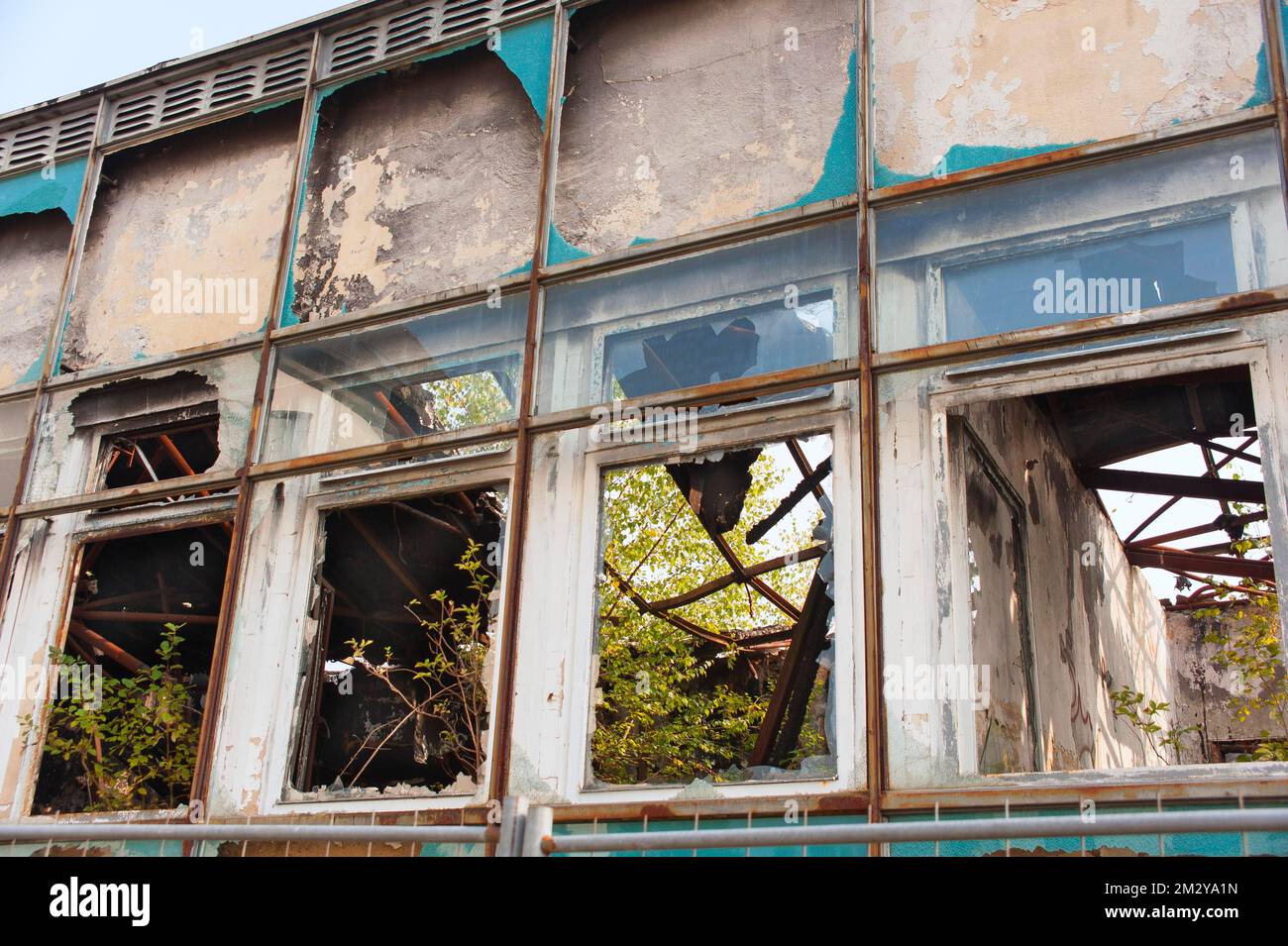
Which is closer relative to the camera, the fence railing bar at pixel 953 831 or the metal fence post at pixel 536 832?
the fence railing bar at pixel 953 831

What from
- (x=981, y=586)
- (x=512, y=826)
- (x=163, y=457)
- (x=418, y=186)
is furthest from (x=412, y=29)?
(x=512, y=826)

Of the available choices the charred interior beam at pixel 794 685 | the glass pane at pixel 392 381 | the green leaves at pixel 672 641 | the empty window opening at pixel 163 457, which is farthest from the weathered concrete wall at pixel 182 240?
the charred interior beam at pixel 794 685

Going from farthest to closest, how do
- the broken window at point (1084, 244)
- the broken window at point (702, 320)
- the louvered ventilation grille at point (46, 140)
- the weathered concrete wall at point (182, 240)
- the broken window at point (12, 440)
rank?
the louvered ventilation grille at point (46, 140)
the broken window at point (12, 440)
the weathered concrete wall at point (182, 240)
the broken window at point (702, 320)
the broken window at point (1084, 244)

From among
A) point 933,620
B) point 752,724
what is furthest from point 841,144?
point 752,724

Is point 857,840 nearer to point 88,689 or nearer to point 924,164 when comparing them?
point 924,164

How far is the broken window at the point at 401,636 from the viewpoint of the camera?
8.87 meters

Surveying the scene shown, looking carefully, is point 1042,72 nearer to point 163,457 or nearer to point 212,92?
point 212,92

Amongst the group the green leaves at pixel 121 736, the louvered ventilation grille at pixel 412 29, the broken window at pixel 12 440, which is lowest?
the green leaves at pixel 121 736

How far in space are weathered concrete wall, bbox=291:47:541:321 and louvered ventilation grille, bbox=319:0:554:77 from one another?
13cm

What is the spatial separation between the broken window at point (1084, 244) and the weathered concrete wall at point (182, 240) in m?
3.89

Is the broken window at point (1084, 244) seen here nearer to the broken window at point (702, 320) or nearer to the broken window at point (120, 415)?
the broken window at point (702, 320)

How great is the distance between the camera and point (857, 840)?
3.54m

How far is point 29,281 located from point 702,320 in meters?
5.06

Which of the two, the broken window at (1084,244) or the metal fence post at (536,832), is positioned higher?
the broken window at (1084,244)
